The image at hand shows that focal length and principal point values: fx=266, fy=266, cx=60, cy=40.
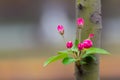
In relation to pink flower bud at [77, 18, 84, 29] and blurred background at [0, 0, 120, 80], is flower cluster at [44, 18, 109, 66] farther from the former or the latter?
blurred background at [0, 0, 120, 80]

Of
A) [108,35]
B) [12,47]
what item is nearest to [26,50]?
[12,47]

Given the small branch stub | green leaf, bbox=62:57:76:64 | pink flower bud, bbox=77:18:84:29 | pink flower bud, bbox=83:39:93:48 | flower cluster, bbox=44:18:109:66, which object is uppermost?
the small branch stub

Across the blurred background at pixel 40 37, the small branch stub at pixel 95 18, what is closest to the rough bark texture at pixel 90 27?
the small branch stub at pixel 95 18

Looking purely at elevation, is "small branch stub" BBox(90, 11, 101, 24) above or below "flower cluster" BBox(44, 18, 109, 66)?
above

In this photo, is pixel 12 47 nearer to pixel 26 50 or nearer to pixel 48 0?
pixel 26 50

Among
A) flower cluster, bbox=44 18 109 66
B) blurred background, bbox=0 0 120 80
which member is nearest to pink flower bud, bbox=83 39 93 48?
flower cluster, bbox=44 18 109 66

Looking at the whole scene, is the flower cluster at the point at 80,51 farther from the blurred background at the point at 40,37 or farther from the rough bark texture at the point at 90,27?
the blurred background at the point at 40,37
